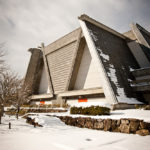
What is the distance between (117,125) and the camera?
6.11 metres

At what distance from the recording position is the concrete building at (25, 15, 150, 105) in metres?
13.5

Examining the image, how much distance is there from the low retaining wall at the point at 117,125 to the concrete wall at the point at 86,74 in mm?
10368

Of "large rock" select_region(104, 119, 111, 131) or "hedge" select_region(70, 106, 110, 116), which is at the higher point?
"hedge" select_region(70, 106, 110, 116)

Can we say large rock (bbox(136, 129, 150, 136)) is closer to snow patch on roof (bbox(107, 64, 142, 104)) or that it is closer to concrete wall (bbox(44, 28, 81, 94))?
snow patch on roof (bbox(107, 64, 142, 104))

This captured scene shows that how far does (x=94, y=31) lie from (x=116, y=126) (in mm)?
13979

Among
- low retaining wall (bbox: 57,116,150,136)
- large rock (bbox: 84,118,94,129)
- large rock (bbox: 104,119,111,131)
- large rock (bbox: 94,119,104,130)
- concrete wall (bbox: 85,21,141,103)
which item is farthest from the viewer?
concrete wall (bbox: 85,21,141,103)


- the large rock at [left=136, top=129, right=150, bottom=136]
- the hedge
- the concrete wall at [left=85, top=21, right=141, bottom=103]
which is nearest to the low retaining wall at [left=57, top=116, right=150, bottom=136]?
the large rock at [left=136, top=129, right=150, bottom=136]

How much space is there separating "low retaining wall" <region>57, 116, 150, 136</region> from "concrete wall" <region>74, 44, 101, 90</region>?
34.0ft

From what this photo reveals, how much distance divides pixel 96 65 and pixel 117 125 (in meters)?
8.40

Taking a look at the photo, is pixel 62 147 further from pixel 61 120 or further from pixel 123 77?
pixel 123 77

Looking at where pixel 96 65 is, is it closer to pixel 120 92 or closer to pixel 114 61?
pixel 114 61

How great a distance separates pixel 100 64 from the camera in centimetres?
1335

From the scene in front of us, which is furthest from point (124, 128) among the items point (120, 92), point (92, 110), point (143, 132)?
point (120, 92)

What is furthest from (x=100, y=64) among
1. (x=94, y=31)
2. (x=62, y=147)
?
(x=62, y=147)
